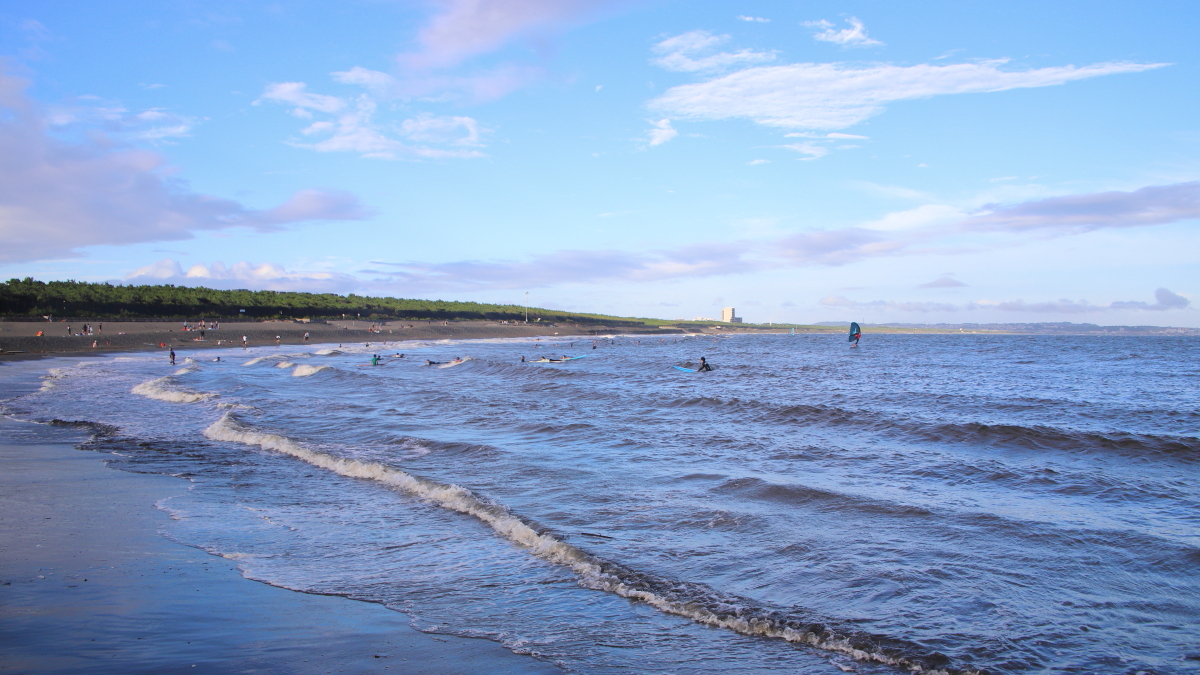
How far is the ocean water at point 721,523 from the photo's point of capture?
6.20 meters

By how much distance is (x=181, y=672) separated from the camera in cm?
501

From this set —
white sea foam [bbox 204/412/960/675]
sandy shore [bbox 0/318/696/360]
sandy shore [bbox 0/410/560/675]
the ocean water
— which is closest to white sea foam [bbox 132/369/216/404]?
the ocean water

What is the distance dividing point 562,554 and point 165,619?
13.9 ft

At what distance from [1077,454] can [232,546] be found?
17919mm

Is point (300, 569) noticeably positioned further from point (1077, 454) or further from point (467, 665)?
point (1077, 454)

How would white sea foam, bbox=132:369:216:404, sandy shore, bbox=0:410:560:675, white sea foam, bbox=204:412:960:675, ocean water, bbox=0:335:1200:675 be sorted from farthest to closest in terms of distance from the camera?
1. white sea foam, bbox=132:369:216:404
2. ocean water, bbox=0:335:1200:675
3. white sea foam, bbox=204:412:960:675
4. sandy shore, bbox=0:410:560:675

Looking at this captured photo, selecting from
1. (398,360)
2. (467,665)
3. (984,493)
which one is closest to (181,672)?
(467,665)

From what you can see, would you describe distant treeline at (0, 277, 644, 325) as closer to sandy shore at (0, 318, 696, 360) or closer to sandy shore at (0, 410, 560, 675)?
sandy shore at (0, 318, 696, 360)

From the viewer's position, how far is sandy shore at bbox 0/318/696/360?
51.1 metres

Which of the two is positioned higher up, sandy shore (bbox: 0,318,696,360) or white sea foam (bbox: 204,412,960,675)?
sandy shore (bbox: 0,318,696,360)

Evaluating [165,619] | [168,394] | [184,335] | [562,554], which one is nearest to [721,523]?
[562,554]

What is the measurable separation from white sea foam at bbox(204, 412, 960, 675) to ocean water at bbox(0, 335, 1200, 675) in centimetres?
3

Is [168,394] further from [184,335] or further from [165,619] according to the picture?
[184,335]

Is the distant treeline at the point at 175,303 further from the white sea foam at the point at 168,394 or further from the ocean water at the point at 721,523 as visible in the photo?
the ocean water at the point at 721,523
